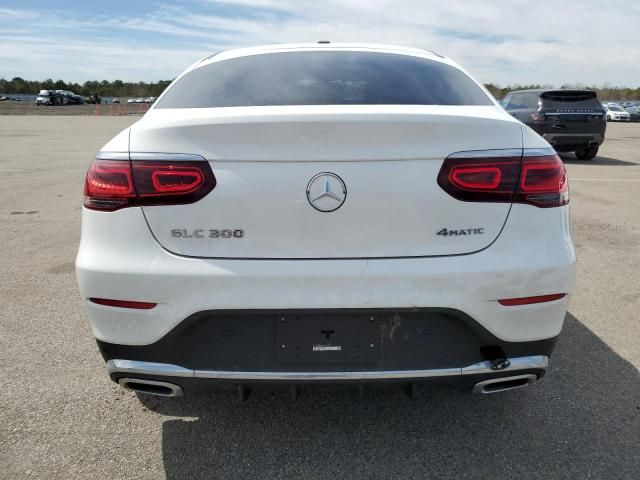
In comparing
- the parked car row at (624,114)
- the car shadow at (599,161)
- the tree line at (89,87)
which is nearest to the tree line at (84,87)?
the tree line at (89,87)

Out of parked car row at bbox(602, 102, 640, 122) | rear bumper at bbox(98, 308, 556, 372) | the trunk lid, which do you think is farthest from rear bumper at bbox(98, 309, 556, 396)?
parked car row at bbox(602, 102, 640, 122)

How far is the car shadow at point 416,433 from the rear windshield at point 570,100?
11.9 m

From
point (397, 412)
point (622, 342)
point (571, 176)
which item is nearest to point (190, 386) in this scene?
point (397, 412)

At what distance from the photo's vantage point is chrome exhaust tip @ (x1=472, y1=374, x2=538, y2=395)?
83.4 inches

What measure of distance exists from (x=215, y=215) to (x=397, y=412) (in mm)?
1368

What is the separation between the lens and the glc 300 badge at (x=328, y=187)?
1.90 m

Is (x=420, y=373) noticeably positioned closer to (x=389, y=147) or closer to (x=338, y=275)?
(x=338, y=275)

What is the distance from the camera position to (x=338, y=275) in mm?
1917

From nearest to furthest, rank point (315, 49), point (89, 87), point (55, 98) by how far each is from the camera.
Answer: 1. point (315, 49)
2. point (55, 98)
3. point (89, 87)

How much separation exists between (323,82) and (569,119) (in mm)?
12534

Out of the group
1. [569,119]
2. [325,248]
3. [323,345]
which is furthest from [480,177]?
[569,119]

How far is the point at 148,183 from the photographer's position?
1.96m

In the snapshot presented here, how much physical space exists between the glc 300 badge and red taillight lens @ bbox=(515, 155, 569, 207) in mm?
646

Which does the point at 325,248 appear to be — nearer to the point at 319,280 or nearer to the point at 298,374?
the point at 319,280
